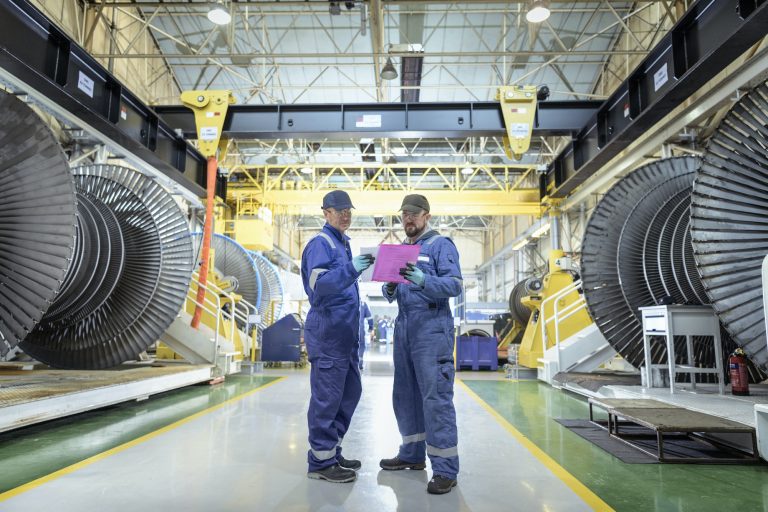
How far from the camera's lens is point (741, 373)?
14.7 feet

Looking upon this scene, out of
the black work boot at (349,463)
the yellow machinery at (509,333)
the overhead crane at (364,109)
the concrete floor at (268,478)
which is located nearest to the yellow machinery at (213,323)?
the overhead crane at (364,109)

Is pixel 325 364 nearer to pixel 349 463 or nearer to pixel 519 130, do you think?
pixel 349 463

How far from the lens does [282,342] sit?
1017 centimetres

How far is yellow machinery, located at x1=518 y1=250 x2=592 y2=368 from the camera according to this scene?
8.41m

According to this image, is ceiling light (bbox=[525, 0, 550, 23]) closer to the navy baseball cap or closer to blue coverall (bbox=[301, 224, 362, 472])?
the navy baseball cap

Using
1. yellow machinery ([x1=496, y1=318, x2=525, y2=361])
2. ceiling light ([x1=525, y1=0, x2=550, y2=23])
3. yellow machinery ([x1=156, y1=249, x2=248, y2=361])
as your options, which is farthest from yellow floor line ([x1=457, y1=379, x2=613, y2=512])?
yellow machinery ([x1=496, y1=318, x2=525, y2=361])

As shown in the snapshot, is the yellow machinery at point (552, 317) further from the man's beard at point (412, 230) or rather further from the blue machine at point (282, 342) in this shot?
the man's beard at point (412, 230)

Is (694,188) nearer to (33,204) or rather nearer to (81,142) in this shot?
(33,204)

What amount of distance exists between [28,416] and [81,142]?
575 centimetres

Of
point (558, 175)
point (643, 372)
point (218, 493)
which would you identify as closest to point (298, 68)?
point (558, 175)

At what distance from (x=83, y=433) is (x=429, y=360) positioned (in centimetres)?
309

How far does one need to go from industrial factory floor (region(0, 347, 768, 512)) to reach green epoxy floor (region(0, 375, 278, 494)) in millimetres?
15

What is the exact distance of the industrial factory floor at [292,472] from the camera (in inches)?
97.9

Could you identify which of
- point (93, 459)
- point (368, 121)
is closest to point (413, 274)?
point (93, 459)
